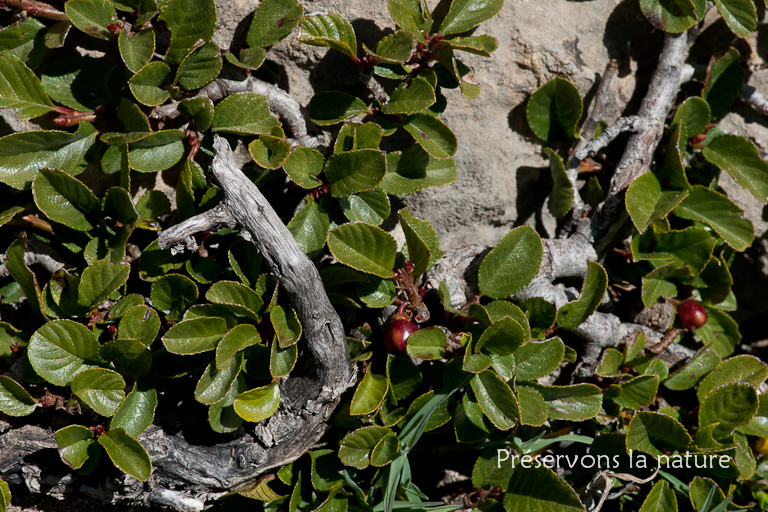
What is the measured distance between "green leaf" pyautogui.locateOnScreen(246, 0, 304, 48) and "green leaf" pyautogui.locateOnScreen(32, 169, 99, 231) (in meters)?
0.88

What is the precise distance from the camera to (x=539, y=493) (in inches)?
91.9

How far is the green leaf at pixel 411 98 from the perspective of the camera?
2328 mm

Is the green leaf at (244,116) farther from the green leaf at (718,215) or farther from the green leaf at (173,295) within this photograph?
the green leaf at (718,215)

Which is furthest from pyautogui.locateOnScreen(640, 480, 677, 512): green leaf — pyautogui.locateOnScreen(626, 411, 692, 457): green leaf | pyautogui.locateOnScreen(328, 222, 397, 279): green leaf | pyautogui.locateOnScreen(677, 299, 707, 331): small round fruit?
pyautogui.locateOnScreen(328, 222, 397, 279): green leaf

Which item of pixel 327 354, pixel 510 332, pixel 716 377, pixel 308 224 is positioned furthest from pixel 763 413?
pixel 308 224

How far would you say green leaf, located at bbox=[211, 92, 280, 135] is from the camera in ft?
7.38

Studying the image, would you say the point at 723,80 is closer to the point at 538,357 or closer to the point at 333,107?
the point at 538,357

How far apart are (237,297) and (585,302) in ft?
4.91

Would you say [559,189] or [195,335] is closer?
[195,335]

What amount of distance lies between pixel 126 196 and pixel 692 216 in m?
2.57

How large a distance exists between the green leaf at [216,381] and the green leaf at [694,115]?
2.38 m

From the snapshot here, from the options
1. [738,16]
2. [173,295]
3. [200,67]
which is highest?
[738,16]

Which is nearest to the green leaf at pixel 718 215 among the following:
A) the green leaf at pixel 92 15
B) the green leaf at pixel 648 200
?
the green leaf at pixel 648 200

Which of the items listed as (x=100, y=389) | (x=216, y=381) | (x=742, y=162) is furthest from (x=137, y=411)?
(x=742, y=162)
